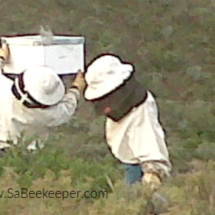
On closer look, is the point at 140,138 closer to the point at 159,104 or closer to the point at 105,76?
the point at 105,76

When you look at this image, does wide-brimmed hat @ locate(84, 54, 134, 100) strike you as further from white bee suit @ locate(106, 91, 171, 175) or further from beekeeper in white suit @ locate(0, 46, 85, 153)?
beekeeper in white suit @ locate(0, 46, 85, 153)

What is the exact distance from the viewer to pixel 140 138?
5.80 m

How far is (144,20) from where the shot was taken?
52.8 ft

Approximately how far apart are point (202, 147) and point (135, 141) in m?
4.72

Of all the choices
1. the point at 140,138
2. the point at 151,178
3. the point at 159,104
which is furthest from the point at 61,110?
the point at 159,104

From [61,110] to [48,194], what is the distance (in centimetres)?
197

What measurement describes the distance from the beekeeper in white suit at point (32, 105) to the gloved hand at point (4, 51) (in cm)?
29

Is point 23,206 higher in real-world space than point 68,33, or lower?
higher

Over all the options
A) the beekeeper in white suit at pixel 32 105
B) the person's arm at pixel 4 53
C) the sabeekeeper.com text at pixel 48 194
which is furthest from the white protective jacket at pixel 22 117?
the sabeekeeper.com text at pixel 48 194

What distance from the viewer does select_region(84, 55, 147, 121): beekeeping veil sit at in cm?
587

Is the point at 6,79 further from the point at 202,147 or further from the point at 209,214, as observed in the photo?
the point at 202,147

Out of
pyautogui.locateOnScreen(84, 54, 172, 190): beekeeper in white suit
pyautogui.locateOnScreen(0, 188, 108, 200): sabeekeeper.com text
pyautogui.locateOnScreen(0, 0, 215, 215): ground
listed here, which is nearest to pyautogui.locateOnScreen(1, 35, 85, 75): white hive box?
pyautogui.locateOnScreen(0, 0, 215, 215): ground

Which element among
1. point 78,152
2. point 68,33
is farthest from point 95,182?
point 68,33

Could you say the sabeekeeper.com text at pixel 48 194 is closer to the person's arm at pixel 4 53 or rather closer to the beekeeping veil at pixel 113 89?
the beekeeping veil at pixel 113 89
